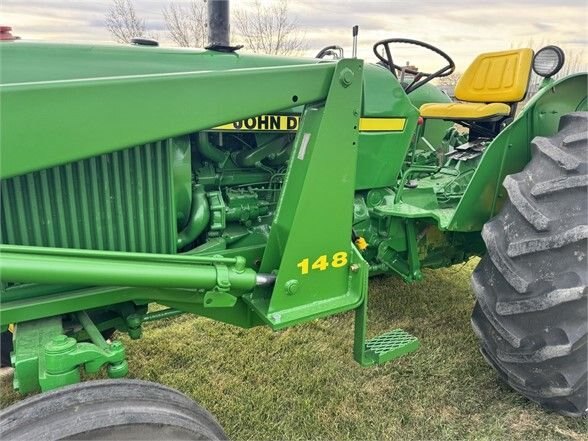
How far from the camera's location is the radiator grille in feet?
5.56

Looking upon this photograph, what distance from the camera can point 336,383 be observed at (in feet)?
8.39

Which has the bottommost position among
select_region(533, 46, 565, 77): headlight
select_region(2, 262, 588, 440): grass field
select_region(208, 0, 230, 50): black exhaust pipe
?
select_region(2, 262, 588, 440): grass field

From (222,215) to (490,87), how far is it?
232 cm

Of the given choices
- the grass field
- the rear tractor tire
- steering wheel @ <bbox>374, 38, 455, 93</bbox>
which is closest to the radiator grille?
the rear tractor tire

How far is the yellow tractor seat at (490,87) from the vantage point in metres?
3.21

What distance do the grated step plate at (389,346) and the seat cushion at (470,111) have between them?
1.61 m

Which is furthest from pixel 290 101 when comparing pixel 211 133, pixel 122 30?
pixel 122 30

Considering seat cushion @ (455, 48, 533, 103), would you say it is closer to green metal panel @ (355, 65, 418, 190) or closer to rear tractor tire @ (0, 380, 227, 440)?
green metal panel @ (355, 65, 418, 190)

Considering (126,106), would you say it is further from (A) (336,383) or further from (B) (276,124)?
(A) (336,383)

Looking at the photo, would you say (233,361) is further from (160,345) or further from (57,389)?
(57,389)

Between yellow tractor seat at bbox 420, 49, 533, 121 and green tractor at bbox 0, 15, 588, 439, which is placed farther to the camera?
yellow tractor seat at bbox 420, 49, 533, 121

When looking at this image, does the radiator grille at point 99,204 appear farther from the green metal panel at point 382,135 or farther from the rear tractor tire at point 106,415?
the green metal panel at point 382,135

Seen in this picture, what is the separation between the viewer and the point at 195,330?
306 centimetres

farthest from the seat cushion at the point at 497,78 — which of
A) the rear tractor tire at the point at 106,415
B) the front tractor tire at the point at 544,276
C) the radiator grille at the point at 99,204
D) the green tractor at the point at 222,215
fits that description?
the rear tractor tire at the point at 106,415
